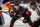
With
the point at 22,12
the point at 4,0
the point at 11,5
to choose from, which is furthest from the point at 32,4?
the point at 4,0

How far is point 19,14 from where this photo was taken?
1752mm

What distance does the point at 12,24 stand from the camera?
1.75 m

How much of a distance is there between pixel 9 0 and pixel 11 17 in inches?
13.0

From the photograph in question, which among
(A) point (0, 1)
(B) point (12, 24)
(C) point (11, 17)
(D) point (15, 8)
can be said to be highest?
(A) point (0, 1)

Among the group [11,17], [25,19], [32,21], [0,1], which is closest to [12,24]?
[11,17]

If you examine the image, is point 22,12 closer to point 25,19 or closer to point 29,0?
point 25,19

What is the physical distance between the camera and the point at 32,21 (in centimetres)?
174

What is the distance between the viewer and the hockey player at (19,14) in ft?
5.71

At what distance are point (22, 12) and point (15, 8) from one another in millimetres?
156

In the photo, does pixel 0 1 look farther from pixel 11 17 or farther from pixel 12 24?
pixel 12 24

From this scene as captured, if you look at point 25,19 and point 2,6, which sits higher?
point 2,6

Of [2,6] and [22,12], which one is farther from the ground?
[2,6]

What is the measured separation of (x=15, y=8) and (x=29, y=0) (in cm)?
31

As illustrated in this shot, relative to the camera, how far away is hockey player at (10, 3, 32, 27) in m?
1.74
